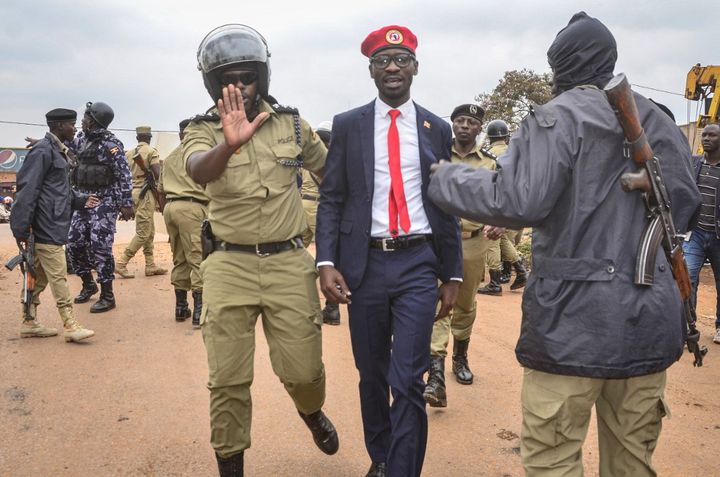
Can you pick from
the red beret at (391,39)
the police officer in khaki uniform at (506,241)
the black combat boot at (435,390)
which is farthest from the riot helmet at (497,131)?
the red beret at (391,39)

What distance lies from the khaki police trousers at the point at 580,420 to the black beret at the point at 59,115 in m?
5.82

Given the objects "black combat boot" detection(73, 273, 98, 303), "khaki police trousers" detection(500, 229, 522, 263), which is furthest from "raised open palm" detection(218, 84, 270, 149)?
"khaki police trousers" detection(500, 229, 522, 263)

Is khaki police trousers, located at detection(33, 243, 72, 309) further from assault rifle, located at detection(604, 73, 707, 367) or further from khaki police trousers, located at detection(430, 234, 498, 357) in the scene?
assault rifle, located at detection(604, 73, 707, 367)

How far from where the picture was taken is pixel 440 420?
4.32m

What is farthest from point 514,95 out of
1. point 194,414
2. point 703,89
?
point 194,414

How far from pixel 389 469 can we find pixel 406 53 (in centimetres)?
208

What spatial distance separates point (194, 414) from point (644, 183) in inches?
133

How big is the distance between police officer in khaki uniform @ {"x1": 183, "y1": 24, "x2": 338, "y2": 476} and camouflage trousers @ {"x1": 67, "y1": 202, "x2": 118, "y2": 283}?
4630 mm

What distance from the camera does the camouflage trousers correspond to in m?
7.51

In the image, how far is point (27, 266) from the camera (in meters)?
6.26

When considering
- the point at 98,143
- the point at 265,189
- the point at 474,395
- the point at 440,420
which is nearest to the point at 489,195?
the point at 265,189

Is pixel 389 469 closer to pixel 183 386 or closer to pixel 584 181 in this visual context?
pixel 584 181

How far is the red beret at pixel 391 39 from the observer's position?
10.6 ft

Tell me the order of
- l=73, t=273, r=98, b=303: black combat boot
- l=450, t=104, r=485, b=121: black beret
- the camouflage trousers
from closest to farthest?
1. l=450, t=104, r=485, b=121: black beret
2. the camouflage trousers
3. l=73, t=273, r=98, b=303: black combat boot
